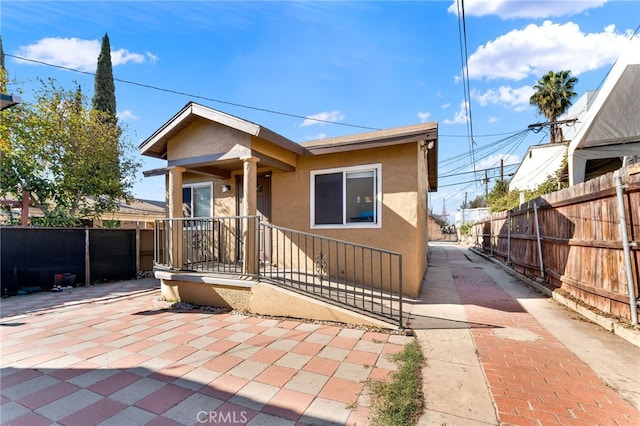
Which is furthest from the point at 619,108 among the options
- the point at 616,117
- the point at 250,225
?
the point at 250,225

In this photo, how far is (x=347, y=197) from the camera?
635cm

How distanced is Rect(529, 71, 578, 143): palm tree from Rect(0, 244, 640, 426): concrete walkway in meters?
24.2

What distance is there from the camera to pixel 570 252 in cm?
527

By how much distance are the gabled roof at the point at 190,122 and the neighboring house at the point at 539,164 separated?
63.6 feet

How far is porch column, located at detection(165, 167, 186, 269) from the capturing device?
19.2 feet

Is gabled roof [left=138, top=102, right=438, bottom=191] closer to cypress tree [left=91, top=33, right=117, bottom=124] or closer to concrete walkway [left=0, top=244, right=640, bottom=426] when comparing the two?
concrete walkway [left=0, top=244, right=640, bottom=426]

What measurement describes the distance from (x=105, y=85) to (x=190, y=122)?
14.3 meters

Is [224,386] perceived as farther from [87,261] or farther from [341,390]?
[87,261]

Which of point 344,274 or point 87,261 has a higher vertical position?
point 87,261

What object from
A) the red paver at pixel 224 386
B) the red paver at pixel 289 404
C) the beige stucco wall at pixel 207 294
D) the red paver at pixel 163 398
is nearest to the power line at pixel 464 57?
the beige stucco wall at pixel 207 294

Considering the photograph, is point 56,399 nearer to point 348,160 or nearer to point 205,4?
point 348,160

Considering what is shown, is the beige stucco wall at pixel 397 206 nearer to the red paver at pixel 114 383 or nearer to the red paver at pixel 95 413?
the red paver at pixel 114 383

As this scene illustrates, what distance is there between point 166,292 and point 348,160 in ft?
15.9

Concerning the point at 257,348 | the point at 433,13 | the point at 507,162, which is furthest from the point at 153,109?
the point at 507,162
